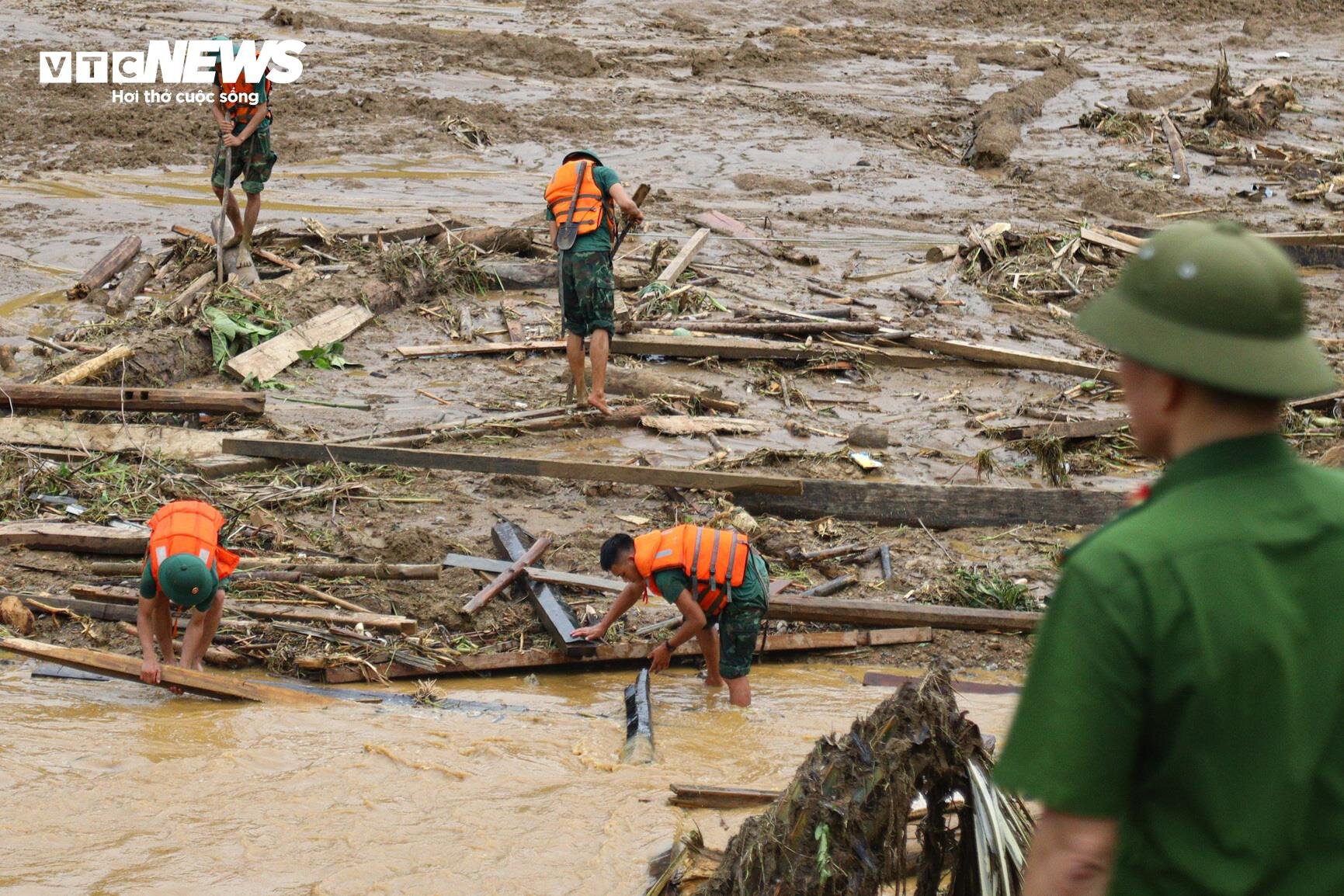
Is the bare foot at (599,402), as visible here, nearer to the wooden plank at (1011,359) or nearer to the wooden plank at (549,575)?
the wooden plank at (549,575)

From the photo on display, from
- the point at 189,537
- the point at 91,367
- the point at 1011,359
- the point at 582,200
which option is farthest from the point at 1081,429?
the point at 91,367

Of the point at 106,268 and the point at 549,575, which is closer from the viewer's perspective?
the point at 549,575

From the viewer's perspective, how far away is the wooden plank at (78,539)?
8203 mm

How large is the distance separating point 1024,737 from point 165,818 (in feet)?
15.1

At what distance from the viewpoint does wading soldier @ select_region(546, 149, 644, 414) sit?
33.9ft

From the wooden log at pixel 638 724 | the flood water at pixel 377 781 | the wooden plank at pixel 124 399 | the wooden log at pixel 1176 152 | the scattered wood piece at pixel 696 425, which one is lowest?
the flood water at pixel 377 781

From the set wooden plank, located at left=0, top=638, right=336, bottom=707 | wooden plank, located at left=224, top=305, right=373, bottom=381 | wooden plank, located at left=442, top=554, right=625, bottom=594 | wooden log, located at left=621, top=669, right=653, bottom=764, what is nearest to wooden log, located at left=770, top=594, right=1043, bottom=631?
wooden plank, located at left=442, top=554, right=625, bottom=594

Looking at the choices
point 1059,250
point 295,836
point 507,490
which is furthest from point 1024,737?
point 1059,250

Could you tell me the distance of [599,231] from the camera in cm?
1041

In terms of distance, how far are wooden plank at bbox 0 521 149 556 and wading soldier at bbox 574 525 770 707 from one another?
10.3 ft

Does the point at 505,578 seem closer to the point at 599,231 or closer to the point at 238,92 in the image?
the point at 599,231

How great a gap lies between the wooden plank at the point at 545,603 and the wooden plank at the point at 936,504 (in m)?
1.69

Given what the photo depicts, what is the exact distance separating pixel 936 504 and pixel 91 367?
21.5 feet

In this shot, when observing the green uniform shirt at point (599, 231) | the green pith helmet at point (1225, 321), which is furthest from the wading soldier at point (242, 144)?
the green pith helmet at point (1225, 321)
